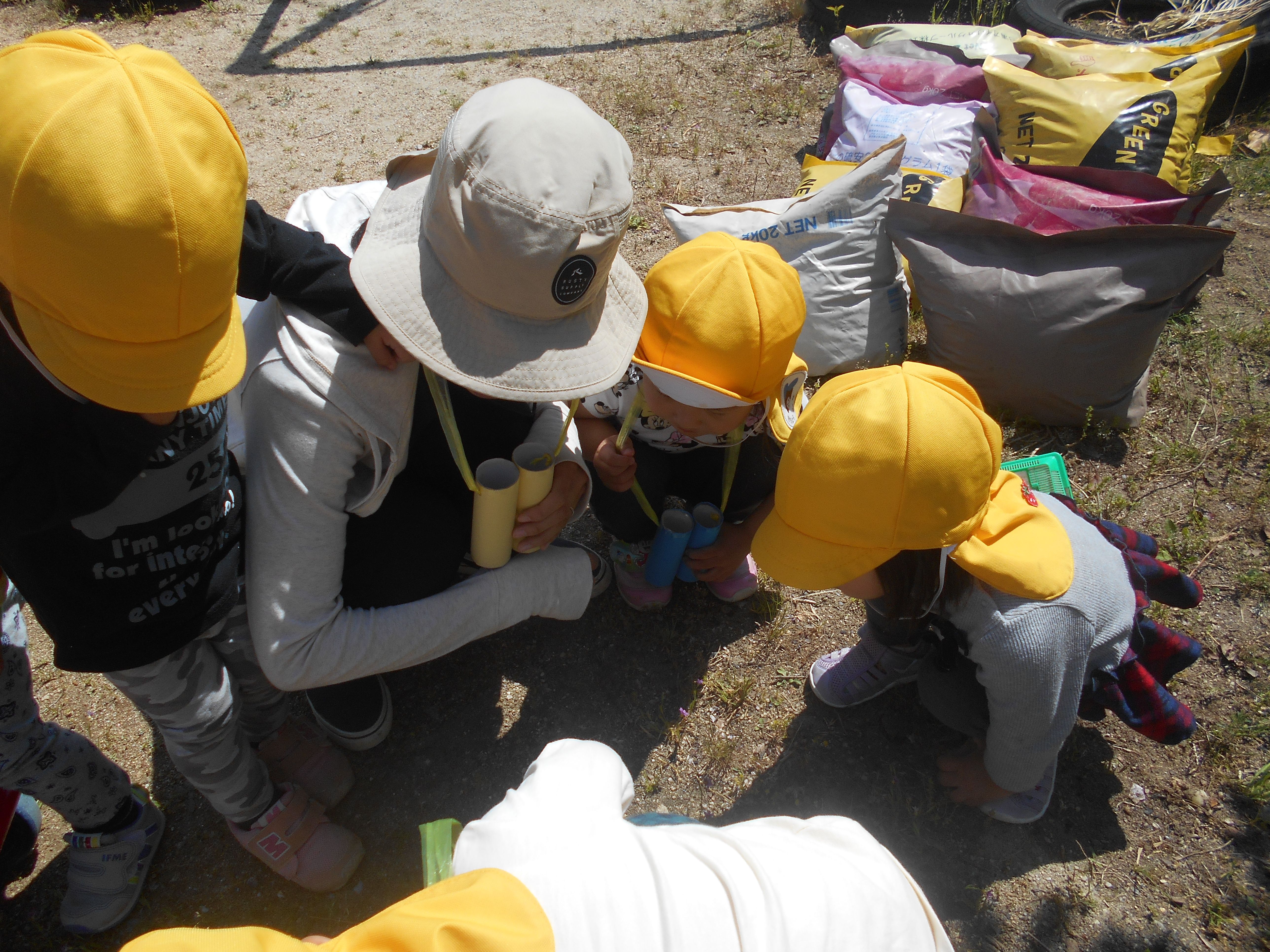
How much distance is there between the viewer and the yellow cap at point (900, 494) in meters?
1.14

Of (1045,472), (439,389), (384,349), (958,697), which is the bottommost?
(958,697)

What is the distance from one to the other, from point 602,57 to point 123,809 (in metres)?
4.17

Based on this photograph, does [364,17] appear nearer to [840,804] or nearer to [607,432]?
[607,432]

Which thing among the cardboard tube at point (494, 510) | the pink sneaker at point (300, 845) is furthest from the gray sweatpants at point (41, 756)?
the cardboard tube at point (494, 510)

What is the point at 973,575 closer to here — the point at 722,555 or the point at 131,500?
the point at 722,555

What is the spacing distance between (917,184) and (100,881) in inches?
121

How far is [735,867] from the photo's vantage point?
841mm

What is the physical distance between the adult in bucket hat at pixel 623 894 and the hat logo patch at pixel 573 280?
698mm

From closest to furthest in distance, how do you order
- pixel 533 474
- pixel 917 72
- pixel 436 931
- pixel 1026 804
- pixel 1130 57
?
1. pixel 436 931
2. pixel 533 474
3. pixel 1026 804
4. pixel 1130 57
5. pixel 917 72

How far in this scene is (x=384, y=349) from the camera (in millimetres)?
1239

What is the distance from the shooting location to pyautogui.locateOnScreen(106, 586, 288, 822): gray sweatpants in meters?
1.32

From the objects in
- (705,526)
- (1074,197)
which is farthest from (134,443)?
(1074,197)

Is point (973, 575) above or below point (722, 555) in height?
above

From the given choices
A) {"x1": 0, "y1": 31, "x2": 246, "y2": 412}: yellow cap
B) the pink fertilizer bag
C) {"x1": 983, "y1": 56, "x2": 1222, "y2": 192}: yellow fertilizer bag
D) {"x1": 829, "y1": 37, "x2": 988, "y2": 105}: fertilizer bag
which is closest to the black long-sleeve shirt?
{"x1": 0, "y1": 31, "x2": 246, "y2": 412}: yellow cap
